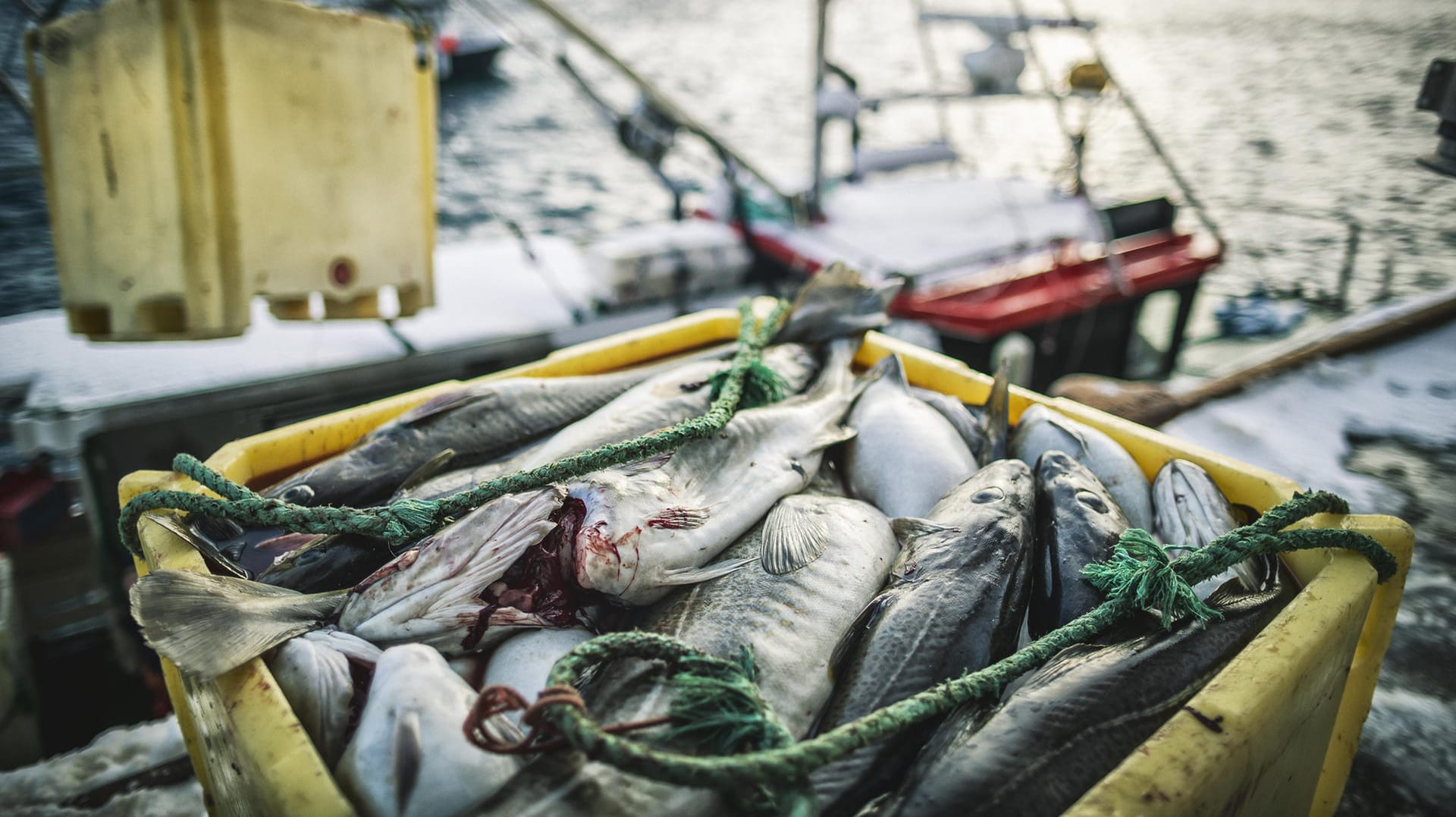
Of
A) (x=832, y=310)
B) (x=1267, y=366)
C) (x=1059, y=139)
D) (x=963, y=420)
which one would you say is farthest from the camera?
(x=1059, y=139)

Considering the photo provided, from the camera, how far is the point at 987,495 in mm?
2084

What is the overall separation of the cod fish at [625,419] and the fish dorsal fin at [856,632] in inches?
33.0

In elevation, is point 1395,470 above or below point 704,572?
below

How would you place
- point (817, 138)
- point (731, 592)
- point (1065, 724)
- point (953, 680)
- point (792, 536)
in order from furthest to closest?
point (817, 138), point (792, 536), point (731, 592), point (953, 680), point (1065, 724)

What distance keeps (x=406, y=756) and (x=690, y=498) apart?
91cm

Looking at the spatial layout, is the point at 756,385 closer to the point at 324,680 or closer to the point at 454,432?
the point at 454,432

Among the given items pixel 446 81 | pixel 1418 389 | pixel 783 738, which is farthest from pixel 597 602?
pixel 446 81

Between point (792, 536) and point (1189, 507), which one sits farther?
point (1189, 507)

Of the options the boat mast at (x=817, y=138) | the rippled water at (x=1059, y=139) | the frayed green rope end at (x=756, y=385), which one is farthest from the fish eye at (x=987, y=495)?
the boat mast at (x=817, y=138)

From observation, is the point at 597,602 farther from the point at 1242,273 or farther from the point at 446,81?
the point at 446,81

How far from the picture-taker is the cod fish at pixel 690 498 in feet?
5.80

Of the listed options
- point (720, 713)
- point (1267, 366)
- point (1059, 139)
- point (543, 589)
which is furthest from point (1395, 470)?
point (1059, 139)

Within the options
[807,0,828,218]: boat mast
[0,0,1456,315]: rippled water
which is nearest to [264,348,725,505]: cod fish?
[0,0,1456,315]: rippled water

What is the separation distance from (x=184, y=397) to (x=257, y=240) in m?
1.27
